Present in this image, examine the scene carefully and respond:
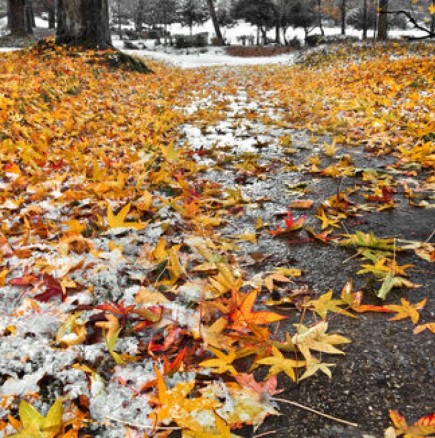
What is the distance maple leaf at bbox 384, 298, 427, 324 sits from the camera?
1.38 m

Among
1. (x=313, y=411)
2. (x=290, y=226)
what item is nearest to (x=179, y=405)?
(x=313, y=411)

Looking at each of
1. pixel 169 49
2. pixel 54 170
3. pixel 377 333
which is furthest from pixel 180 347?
pixel 169 49

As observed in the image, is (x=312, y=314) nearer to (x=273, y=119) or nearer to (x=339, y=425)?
(x=339, y=425)

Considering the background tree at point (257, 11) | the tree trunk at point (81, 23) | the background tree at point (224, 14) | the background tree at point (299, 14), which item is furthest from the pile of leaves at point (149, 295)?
the background tree at point (224, 14)

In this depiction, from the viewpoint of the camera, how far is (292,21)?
31.0 metres

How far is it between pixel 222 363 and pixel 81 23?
8.74 m

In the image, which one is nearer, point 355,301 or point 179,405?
point 179,405

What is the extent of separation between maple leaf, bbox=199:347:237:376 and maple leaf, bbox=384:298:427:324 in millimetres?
609

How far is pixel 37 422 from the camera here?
93 cm

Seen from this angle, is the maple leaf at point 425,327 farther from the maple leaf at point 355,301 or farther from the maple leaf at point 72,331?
the maple leaf at point 72,331

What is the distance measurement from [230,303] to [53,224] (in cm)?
106

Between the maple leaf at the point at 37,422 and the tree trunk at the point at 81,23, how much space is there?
8598 mm

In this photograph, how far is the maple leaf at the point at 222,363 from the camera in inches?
45.8

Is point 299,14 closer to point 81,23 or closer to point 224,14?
point 224,14
